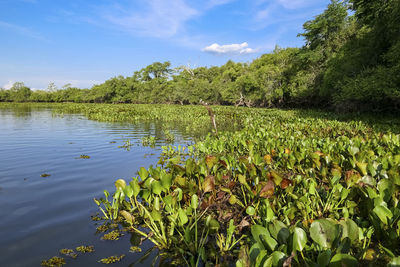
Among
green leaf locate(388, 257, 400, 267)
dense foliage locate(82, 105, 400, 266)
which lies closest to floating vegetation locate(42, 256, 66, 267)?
dense foliage locate(82, 105, 400, 266)

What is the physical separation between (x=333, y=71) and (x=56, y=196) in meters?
22.8

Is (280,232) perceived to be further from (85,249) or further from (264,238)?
(85,249)

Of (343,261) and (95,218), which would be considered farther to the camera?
(95,218)

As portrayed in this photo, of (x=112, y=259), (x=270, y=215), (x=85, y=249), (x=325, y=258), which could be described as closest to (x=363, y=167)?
(x=270, y=215)

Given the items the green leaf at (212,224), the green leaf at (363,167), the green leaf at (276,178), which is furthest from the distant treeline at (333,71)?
the green leaf at (212,224)

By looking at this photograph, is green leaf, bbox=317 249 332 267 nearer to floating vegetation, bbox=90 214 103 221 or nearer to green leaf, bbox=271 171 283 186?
green leaf, bbox=271 171 283 186

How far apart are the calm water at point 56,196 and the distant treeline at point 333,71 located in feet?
39.5

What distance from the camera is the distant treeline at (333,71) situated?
15.5 metres

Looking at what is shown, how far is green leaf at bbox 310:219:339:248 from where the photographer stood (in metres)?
2.14

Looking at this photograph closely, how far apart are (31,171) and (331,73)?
22.7 metres

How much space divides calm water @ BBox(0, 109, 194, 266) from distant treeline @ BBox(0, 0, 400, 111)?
12038 mm

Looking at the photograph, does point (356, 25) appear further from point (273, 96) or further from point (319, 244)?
point (319, 244)

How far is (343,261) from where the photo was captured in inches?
68.4

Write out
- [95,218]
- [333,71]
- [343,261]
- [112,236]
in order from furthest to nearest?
[333,71] < [95,218] < [112,236] < [343,261]
